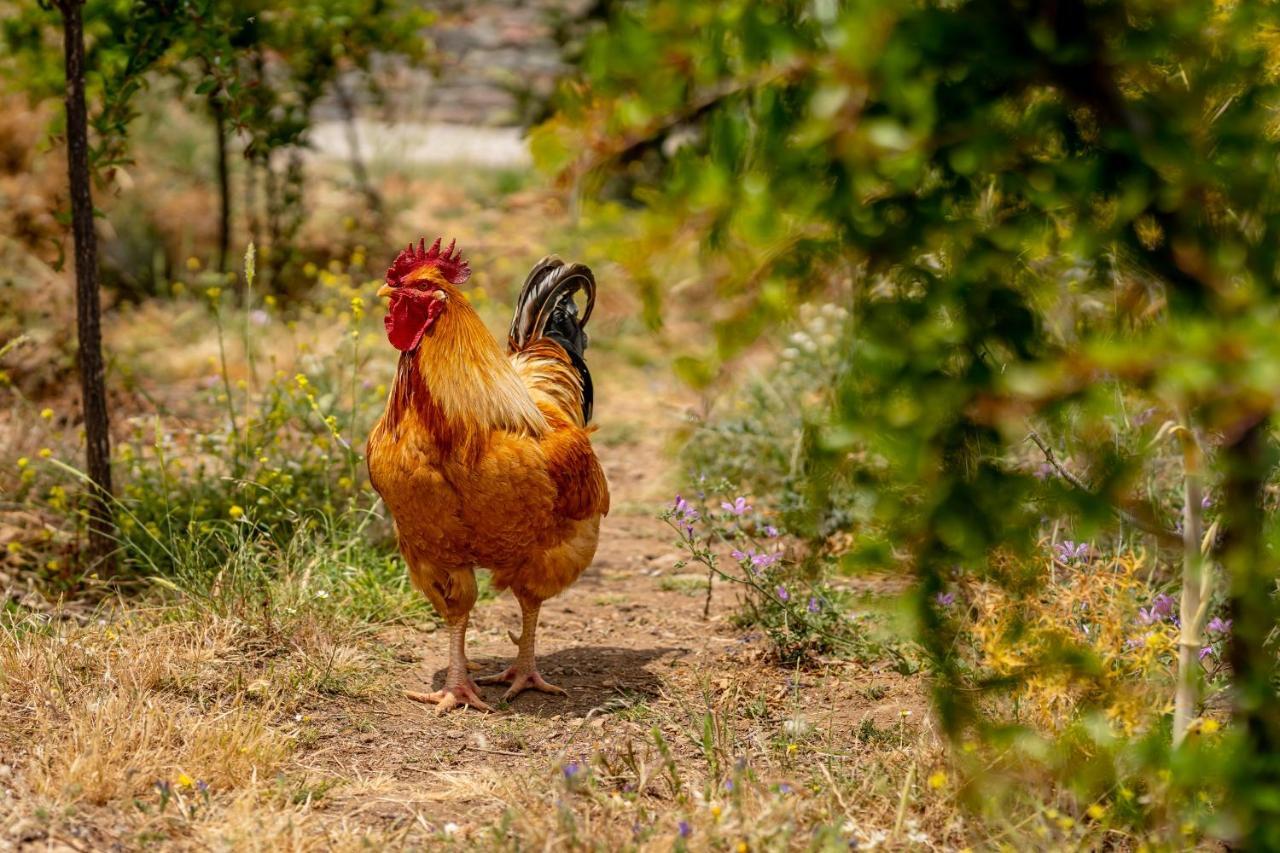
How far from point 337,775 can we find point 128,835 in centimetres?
59

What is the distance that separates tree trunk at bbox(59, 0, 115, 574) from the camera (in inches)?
178

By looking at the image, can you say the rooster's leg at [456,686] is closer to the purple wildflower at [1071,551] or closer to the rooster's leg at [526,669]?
the rooster's leg at [526,669]

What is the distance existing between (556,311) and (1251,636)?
10.2ft

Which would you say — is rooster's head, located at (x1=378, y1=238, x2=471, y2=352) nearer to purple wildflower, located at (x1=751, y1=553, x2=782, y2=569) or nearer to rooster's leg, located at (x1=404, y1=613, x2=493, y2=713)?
rooster's leg, located at (x1=404, y1=613, x2=493, y2=713)

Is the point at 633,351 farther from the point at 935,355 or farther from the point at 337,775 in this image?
the point at 935,355

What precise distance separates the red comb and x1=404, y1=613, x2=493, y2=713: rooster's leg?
1.09m

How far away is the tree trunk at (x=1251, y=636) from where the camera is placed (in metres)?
2.13

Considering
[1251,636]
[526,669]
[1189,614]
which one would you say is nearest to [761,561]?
[526,669]

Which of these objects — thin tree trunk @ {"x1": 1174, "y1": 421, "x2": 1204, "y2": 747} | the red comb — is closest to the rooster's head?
the red comb

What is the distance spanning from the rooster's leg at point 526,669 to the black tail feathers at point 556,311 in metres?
0.80

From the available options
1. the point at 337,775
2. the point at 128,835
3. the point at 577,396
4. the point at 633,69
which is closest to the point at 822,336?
the point at 577,396

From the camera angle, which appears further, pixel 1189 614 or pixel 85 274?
pixel 85 274

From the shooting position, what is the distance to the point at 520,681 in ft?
14.6

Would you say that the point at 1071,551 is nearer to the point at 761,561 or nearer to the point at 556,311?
the point at 761,561
